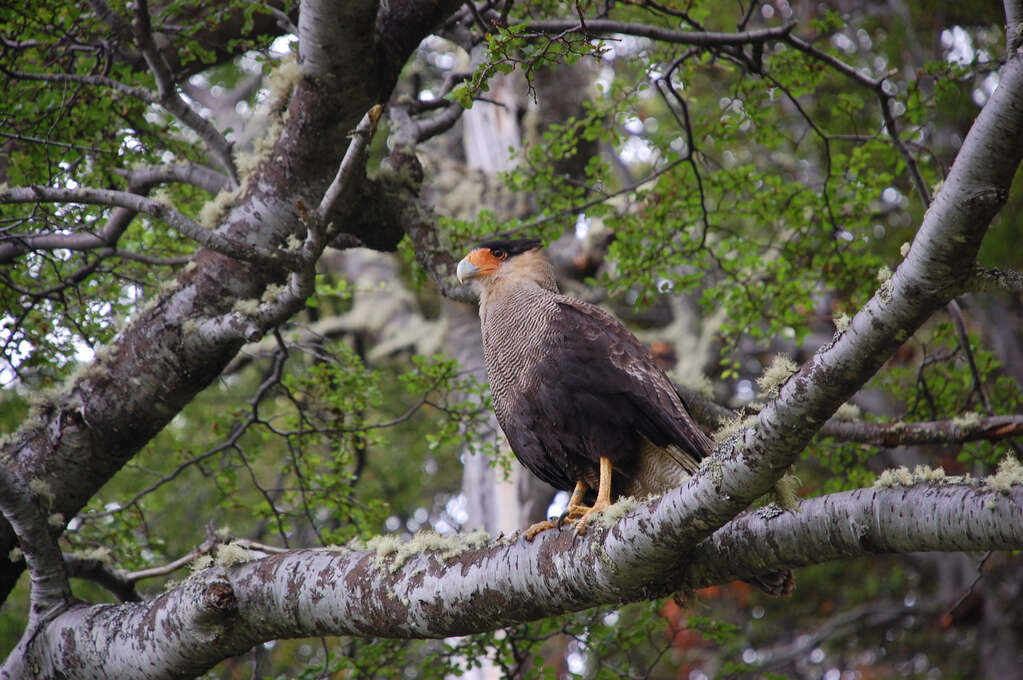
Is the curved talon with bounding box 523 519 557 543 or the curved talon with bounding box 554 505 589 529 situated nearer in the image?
the curved talon with bounding box 523 519 557 543

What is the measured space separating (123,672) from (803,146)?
9.63 metres

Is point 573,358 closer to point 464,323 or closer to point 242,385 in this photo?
point 464,323

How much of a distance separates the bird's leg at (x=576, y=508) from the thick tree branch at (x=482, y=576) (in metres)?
0.28

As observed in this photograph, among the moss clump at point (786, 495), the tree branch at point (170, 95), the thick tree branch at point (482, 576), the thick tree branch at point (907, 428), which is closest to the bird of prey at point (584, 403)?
the thick tree branch at point (907, 428)

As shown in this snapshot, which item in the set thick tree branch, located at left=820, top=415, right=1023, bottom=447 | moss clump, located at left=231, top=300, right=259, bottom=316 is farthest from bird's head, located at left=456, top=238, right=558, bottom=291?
thick tree branch, located at left=820, top=415, right=1023, bottom=447

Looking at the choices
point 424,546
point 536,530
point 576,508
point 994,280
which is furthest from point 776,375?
point 424,546

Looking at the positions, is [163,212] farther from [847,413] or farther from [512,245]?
[847,413]

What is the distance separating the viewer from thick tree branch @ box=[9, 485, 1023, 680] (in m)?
2.25

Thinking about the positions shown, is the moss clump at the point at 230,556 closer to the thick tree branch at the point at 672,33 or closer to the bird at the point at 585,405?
the bird at the point at 585,405

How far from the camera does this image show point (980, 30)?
950 centimetres

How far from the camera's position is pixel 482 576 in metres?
2.77

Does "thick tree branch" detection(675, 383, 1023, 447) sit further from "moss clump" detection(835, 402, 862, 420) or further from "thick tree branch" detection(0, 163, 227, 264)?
"thick tree branch" detection(0, 163, 227, 264)

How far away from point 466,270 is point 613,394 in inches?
45.4

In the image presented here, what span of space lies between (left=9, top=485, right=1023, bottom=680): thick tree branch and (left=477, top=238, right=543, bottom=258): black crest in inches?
70.1
